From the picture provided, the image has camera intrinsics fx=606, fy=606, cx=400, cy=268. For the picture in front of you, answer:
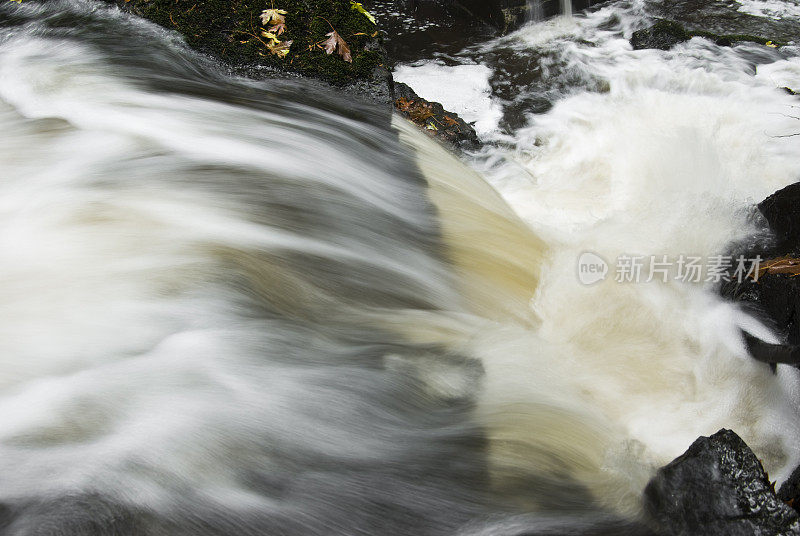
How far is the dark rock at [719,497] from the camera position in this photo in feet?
8.41

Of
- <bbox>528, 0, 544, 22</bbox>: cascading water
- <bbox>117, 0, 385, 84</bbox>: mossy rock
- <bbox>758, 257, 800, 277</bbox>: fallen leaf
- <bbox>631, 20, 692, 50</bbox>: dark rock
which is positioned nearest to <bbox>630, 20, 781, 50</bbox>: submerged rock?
<bbox>631, 20, 692, 50</bbox>: dark rock

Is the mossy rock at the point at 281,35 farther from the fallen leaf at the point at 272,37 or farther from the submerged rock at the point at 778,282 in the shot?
the submerged rock at the point at 778,282

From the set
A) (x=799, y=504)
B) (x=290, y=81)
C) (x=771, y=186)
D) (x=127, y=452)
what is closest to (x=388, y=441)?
(x=127, y=452)

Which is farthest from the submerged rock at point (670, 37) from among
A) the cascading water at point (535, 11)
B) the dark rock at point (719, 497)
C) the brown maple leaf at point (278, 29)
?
the dark rock at point (719, 497)

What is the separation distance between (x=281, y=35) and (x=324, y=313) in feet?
10.3

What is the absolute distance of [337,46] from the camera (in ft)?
17.6

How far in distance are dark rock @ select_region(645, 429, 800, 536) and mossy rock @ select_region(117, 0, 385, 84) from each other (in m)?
3.92

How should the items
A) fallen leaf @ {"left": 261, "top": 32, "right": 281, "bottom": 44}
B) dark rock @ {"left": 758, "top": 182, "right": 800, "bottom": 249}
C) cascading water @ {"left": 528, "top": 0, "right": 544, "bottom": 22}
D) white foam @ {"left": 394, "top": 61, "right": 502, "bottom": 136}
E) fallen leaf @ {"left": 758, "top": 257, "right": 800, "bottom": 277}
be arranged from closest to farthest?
fallen leaf @ {"left": 758, "top": 257, "right": 800, "bottom": 277} → dark rock @ {"left": 758, "top": 182, "right": 800, "bottom": 249} → fallen leaf @ {"left": 261, "top": 32, "right": 281, "bottom": 44} → white foam @ {"left": 394, "top": 61, "right": 502, "bottom": 136} → cascading water @ {"left": 528, "top": 0, "right": 544, "bottom": 22}

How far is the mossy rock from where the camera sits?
527 centimetres

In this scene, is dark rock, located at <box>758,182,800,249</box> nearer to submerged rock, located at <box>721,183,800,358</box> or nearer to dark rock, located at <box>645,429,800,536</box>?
submerged rock, located at <box>721,183,800,358</box>

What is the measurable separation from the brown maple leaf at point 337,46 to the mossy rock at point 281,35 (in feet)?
0.12

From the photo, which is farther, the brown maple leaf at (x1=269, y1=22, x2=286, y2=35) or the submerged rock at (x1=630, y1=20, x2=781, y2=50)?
the submerged rock at (x1=630, y1=20, x2=781, y2=50)

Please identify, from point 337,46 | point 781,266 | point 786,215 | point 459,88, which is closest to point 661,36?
point 459,88

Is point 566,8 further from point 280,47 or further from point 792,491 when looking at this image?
point 792,491
